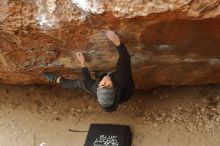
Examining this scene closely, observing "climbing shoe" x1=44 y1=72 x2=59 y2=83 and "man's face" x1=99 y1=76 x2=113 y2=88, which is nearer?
"man's face" x1=99 y1=76 x2=113 y2=88

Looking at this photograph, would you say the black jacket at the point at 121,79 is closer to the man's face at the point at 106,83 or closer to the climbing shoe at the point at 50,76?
the man's face at the point at 106,83

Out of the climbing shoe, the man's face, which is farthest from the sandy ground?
the man's face

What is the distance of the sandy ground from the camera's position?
4.50 metres

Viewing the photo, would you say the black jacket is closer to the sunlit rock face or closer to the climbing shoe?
the sunlit rock face

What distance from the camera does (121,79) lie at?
3875mm

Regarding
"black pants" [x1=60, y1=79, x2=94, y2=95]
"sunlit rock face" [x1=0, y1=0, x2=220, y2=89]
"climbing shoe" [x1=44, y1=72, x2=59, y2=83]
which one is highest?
"sunlit rock face" [x1=0, y1=0, x2=220, y2=89]

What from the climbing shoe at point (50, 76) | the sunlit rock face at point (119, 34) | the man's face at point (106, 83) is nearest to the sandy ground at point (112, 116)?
the sunlit rock face at point (119, 34)

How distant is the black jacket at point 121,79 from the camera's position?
373 centimetres

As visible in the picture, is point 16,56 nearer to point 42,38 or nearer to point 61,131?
point 42,38

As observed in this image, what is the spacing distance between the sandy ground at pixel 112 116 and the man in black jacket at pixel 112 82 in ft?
2.26

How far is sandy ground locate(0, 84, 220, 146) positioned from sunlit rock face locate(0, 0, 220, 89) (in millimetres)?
242

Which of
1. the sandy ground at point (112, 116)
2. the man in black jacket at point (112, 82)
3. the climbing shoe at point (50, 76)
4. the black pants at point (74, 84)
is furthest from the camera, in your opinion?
the sandy ground at point (112, 116)

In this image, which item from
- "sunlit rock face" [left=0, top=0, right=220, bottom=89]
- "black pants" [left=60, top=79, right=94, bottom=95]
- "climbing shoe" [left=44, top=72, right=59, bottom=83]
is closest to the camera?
"sunlit rock face" [left=0, top=0, right=220, bottom=89]

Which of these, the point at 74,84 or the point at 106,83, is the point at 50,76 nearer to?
the point at 74,84
